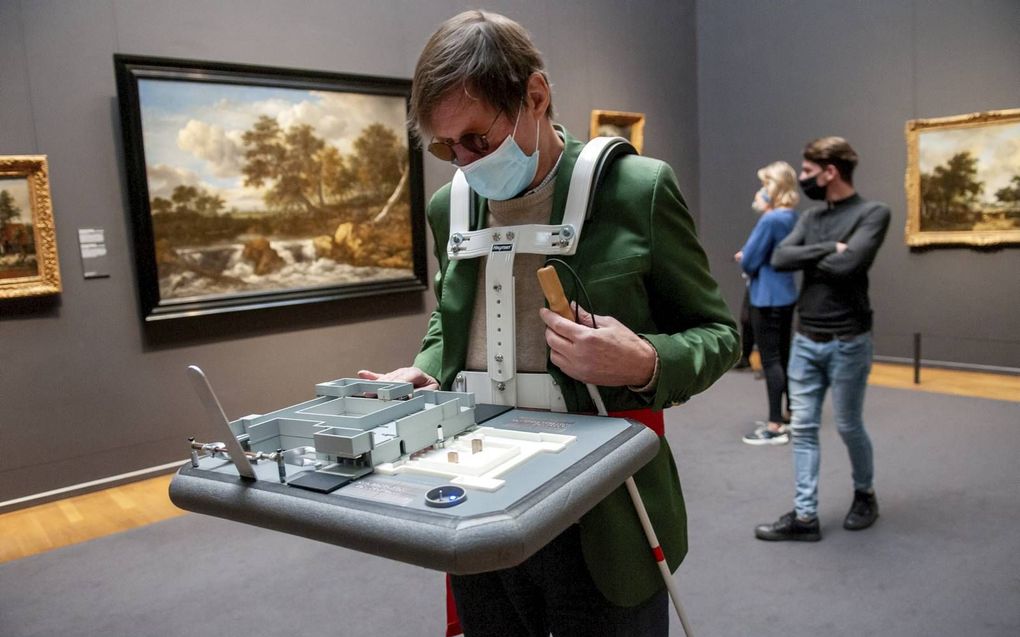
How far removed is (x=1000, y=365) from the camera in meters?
7.22

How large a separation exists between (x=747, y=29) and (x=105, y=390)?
7.81 meters

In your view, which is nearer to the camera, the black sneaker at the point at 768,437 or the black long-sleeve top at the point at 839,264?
the black long-sleeve top at the point at 839,264

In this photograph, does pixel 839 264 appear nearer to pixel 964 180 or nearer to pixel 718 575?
pixel 718 575

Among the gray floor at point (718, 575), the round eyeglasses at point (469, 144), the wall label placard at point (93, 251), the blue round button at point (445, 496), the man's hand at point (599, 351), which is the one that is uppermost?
the round eyeglasses at point (469, 144)

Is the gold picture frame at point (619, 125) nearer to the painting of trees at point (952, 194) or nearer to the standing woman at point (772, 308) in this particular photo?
the standing woman at point (772, 308)

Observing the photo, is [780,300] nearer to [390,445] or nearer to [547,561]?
[547,561]

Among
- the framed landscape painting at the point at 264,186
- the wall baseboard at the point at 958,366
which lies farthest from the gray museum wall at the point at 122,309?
the wall baseboard at the point at 958,366

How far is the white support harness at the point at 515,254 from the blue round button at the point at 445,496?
0.51 metres

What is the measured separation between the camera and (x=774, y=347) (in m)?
5.62

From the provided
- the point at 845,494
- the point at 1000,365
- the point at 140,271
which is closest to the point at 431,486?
the point at 845,494

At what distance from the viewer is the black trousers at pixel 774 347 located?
18.3 feet

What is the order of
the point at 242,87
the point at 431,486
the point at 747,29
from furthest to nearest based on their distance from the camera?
the point at 747,29, the point at 242,87, the point at 431,486

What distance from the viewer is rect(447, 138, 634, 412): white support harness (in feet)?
4.92

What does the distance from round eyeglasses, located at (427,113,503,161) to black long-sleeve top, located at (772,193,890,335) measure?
9.33 ft
